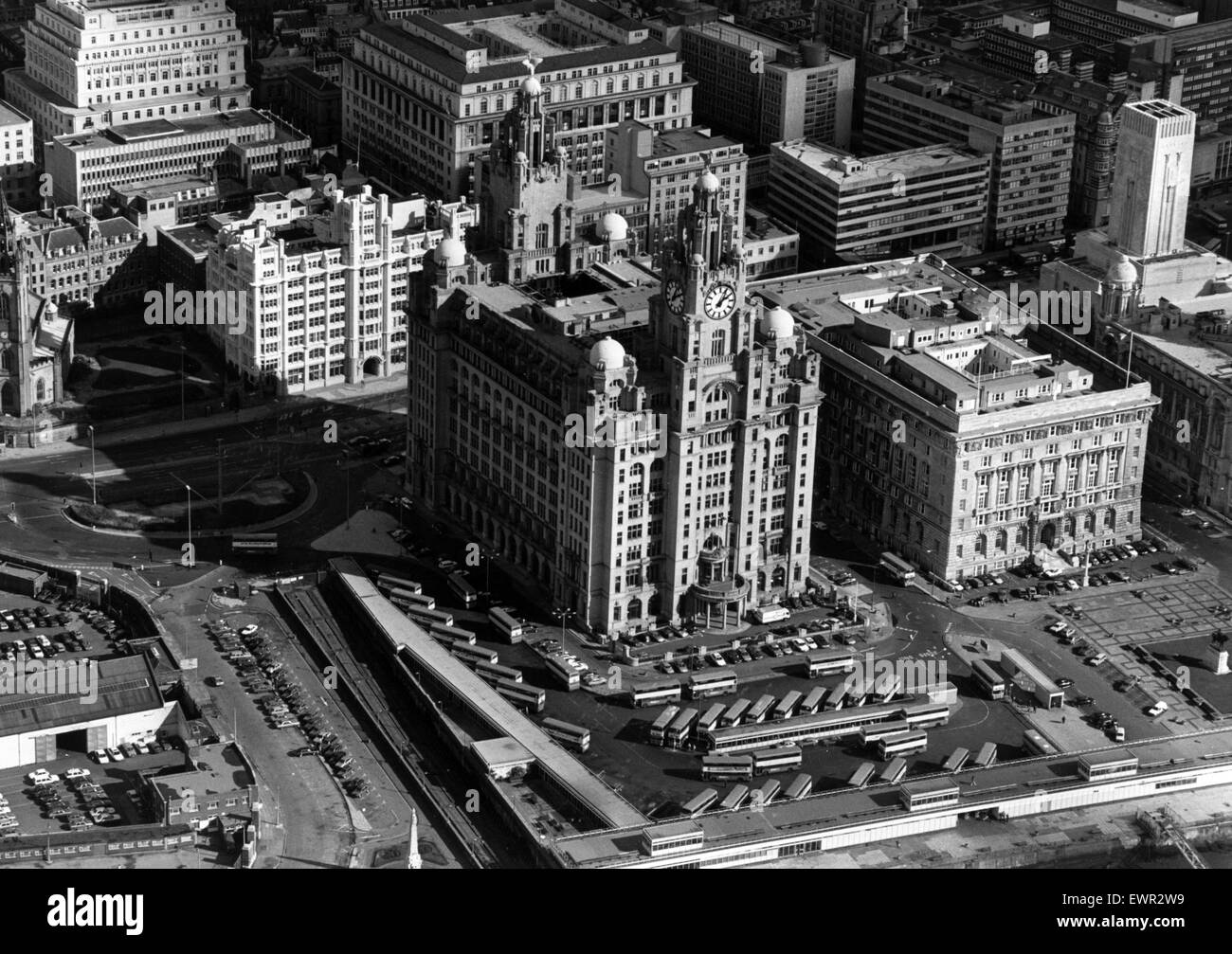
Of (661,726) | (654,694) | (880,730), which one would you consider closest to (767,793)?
(661,726)

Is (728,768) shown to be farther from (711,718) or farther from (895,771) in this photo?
(895,771)

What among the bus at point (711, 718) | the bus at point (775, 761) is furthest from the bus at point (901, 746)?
the bus at point (711, 718)

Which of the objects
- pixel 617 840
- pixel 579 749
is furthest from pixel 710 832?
pixel 579 749

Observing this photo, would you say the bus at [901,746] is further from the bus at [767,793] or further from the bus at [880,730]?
the bus at [767,793]

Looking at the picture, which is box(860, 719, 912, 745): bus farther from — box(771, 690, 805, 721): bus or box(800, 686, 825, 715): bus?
box(771, 690, 805, 721): bus

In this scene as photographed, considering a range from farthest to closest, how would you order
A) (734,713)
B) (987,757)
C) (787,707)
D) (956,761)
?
(787,707), (734,713), (987,757), (956,761)
